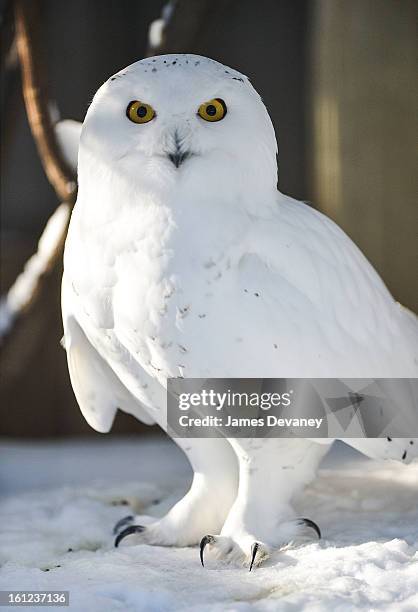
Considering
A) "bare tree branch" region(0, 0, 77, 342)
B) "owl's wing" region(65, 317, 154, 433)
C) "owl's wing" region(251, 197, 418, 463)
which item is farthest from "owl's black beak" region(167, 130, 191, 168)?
"bare tree branch" region(0, 0, 77, 342)

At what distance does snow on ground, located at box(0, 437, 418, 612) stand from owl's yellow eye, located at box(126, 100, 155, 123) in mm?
873

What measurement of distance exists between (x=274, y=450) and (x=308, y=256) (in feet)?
1.33

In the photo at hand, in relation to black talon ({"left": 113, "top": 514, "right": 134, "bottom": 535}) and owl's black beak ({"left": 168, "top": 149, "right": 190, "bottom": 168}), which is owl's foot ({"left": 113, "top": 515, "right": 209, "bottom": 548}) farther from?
owl's black beak ({"left": 168, "top": 149, "right": 190, "bottom": 168})

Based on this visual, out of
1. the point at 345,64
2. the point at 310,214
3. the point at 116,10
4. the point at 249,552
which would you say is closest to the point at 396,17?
the point at 345,64

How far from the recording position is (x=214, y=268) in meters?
1.65

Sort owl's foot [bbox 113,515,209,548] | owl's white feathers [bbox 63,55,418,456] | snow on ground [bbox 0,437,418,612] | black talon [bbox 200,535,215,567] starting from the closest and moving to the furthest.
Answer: snow on ground [bbox 0,437,418,612], owl's white feathers [bbox 63,55,418,456], black talon [bbox 200,535,215,567], owl's foot [bbox 113,515,209,548]

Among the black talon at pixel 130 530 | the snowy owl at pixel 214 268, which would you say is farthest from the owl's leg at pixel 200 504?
the snowy owl at pixel 214 268

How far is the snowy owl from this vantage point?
5.40 feet

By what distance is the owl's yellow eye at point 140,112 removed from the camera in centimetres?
164

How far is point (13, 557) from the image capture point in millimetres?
1852

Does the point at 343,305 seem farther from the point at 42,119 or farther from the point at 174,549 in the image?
the point at 42,119

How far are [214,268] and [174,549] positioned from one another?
65 cm

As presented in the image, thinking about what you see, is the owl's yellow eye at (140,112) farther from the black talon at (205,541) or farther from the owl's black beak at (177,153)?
the black talon at (205,541)

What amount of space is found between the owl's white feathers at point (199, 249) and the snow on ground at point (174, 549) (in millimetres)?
380
